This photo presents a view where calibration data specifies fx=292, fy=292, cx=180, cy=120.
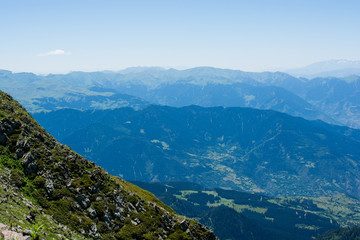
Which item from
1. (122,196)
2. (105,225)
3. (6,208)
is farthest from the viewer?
(122,196)

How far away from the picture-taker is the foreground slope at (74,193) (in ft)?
220

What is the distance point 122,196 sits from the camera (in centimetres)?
8969

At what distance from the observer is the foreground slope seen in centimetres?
6719

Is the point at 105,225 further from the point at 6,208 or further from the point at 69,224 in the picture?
the point at 6,208

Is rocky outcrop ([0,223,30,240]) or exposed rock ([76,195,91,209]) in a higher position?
rocky outcrop ([0,223,30,240])

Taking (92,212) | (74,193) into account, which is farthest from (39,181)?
(92,212)

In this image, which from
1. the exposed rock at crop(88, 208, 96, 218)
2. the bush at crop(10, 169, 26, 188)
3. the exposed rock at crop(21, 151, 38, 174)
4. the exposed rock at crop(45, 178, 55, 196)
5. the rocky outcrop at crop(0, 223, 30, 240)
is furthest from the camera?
the exposed rock at crop(88, 208, 96, 218)

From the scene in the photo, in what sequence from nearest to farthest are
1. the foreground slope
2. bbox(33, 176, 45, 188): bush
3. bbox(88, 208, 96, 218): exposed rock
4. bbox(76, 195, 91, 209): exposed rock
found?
the foreground slope → bbox(33, 176, 45, 188): bush → bbox(88, 208, 96, 218): exposed rock → bbox(76, 195, 91, 209): exposed rock

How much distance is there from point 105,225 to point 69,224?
11.2 metres

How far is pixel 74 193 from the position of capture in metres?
75.4

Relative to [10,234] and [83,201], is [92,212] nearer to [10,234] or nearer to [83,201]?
[83,201]

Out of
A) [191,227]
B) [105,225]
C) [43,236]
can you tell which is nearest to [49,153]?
[105,225]

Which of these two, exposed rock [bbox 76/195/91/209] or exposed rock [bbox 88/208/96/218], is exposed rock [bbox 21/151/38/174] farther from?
exposed rock [bbox 88/208/96/218]

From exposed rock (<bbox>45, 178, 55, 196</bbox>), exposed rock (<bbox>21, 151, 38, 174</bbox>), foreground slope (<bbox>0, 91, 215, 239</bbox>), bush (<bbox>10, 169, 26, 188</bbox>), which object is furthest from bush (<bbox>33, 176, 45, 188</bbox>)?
bush (<bbox>10, 169, 26, 188</bbox>)
